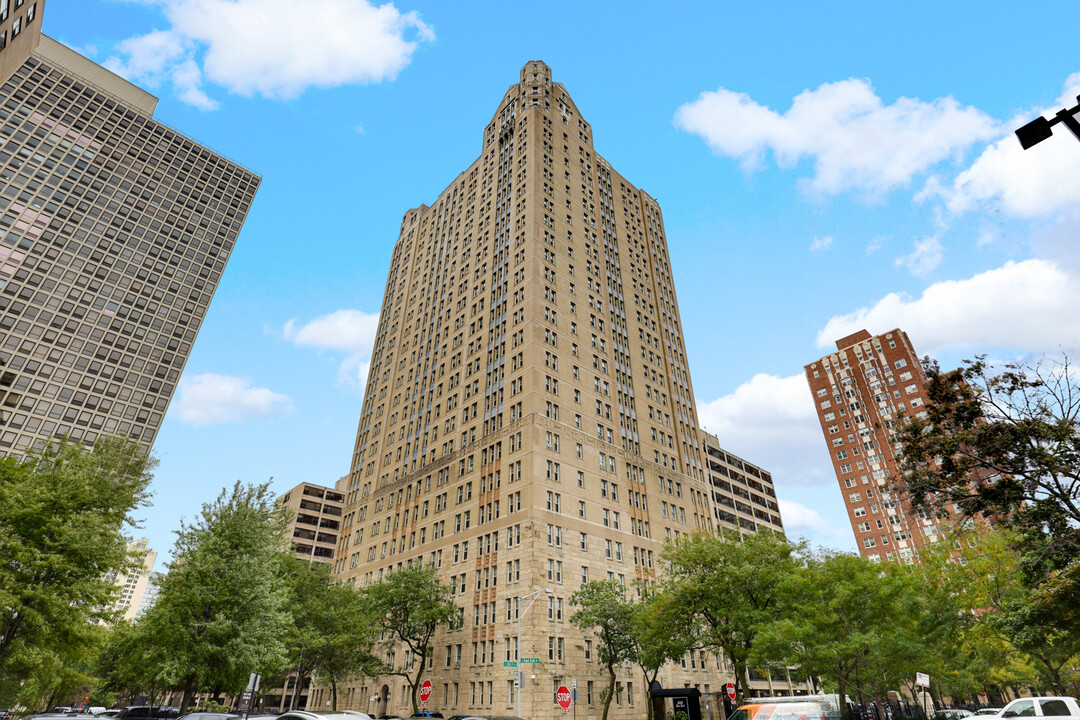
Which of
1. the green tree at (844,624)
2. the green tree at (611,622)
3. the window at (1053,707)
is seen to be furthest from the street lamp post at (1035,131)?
the green tree at (611,622)

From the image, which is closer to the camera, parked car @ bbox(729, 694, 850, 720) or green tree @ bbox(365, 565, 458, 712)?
parked car @ bbox(729, 694, 850, 720)

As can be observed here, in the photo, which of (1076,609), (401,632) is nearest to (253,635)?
(401,632)

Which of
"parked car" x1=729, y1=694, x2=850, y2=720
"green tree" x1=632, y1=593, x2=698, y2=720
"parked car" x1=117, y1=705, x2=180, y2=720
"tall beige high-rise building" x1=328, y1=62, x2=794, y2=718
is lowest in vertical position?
"parked car" x1=117, y1=705, x2=180, y2=720

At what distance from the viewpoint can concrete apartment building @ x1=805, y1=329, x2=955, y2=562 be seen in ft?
359

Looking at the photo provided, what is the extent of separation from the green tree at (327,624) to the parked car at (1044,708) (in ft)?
145

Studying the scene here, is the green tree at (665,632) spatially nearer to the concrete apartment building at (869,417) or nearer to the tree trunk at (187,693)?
the tree trunk at (187,693)

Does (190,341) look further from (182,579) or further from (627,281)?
(182,579)

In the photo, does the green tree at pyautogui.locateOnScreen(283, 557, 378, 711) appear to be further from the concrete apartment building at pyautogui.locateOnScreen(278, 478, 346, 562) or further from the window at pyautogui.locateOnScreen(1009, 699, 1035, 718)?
the concrete apartment building at pyautogui.locateOnScreen(278, 478, 346, 562)

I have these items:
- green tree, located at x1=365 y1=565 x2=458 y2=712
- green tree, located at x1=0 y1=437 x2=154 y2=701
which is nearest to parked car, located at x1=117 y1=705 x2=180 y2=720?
green tree, located at x1=0 y1=437 x2=154 y2=701

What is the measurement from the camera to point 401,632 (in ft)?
168

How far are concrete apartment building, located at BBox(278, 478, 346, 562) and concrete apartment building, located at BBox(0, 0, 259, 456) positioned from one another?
30.8 meters

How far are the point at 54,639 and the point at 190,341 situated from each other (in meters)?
95.1

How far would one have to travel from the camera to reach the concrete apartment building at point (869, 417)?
10956cm

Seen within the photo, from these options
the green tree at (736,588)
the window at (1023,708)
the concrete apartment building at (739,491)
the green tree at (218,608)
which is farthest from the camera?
the concrete apartment building at (739,491)
